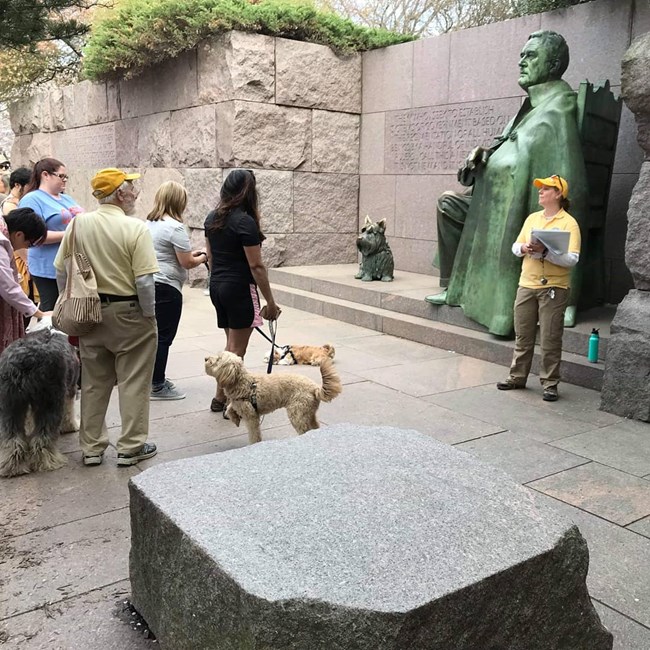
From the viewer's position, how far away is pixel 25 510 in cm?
350

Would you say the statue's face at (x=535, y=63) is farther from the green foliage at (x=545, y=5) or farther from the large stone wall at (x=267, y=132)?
the large stone wall at (x=267, y=132)

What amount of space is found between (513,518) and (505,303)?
182 inches

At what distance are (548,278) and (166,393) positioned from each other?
312cm

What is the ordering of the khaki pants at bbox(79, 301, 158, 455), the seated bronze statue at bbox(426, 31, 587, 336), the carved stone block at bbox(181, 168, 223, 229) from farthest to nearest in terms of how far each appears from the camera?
the carved stone block at bbox(181, 168, 223, 229)
the seated bronze statue at bbox(426, 31, 587, 336)
the khaki pants at bbox(79, 301, 158, 455)

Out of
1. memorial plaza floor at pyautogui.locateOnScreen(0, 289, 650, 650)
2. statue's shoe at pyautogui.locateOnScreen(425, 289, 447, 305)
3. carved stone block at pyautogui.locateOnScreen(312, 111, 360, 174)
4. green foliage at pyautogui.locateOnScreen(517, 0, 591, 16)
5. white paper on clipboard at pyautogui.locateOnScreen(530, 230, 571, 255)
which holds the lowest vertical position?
memorial plaza floor at pyautogui.locateOnScreen(0, 289, 650, 650)

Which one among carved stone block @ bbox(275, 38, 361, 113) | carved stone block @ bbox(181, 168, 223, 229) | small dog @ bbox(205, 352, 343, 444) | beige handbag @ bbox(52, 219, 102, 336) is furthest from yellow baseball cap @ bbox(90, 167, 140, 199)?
carved stone block @ bbox(275, 38, 361, 113)

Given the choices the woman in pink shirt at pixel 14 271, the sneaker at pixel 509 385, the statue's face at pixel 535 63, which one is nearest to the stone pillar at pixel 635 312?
the sneaker at pixel 509 385

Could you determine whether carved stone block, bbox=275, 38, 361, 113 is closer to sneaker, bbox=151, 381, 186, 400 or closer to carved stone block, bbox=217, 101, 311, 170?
carved stone block, bbox=217, 101, 311, 170

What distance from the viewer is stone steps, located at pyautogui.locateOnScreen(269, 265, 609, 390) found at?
20.0ft

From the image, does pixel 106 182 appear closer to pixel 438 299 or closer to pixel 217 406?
pixel 217 406

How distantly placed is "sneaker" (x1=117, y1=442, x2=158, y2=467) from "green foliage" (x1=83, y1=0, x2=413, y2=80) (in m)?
7.37

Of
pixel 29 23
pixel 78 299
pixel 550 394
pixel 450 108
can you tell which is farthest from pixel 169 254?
pixel 450 108

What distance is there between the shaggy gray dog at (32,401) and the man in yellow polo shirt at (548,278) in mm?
3445

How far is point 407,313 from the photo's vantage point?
26.1 ft
